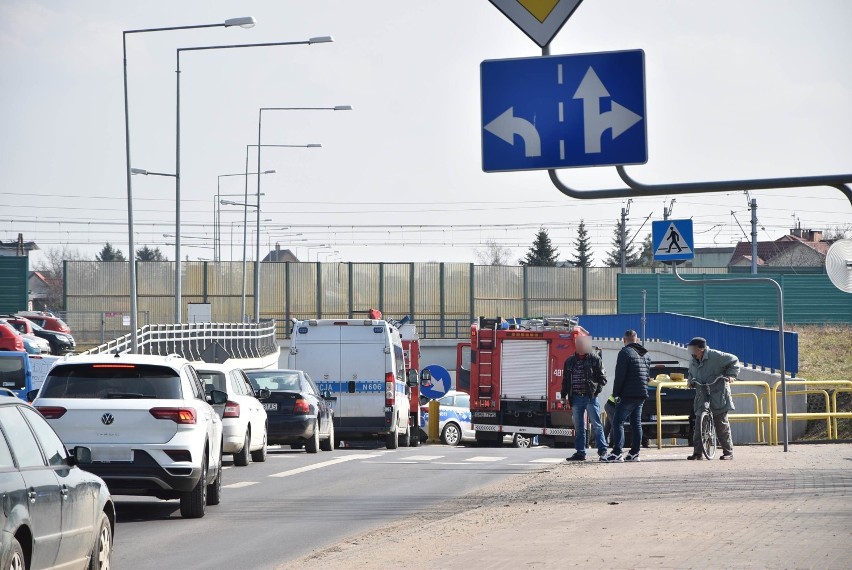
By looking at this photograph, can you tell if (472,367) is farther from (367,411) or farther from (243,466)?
(243,466)

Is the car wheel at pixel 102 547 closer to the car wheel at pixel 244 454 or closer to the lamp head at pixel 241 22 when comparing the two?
the car wheel at pixel 244 454

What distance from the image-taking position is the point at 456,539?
39.1ft

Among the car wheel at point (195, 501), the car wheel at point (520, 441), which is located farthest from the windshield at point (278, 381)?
the car wheel at point (195, 501)

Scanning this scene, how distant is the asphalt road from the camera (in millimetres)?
11875

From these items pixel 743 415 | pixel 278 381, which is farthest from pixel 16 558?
pixel 743 415

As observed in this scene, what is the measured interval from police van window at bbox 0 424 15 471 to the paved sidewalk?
10.8 feet

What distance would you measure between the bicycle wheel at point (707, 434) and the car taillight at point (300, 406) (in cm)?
777

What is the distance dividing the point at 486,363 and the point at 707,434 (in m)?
11.5

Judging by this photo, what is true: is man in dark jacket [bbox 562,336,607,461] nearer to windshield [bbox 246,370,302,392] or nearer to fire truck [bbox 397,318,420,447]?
windshield [bbox 246,370,302,392]

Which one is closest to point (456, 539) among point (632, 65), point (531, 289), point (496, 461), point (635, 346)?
point (632, 65)

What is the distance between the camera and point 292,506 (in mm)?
15828

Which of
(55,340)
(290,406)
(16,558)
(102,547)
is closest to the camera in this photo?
(16,558)

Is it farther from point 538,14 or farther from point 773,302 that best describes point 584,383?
point 773,302

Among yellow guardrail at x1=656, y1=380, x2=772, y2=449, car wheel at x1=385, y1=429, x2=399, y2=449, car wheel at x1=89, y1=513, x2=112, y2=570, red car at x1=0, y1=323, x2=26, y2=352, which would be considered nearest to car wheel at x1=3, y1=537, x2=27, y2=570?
car wheel at x1=89, y1=513, x2=112, y2=570
